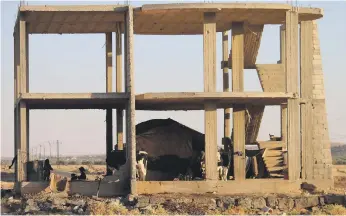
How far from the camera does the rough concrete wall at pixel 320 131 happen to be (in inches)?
1261

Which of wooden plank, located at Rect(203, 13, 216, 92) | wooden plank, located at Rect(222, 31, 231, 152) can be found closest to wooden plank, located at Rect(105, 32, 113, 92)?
wooden plank, located at Rect(222, 31, 231, 152)

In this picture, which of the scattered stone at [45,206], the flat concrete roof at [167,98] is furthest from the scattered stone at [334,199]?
the scattered stone at [45,206]

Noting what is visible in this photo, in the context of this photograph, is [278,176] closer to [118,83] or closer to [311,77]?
[311,77]

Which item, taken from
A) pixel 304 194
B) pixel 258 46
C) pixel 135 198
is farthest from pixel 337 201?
pixel 258 46

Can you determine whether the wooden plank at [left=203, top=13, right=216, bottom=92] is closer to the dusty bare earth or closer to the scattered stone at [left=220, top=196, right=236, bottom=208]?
the dusty bare earth

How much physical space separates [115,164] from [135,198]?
250 inches

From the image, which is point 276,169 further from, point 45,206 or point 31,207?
point 31,207

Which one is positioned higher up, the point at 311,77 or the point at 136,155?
the point at 311,77

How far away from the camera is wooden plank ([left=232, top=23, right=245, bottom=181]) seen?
31016mm

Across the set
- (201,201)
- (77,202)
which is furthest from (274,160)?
(77,202)

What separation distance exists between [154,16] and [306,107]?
6.67 metres

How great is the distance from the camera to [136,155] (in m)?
31.0

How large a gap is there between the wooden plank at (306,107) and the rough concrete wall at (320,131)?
53 cm

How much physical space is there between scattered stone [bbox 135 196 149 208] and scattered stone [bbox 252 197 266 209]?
11.6 ft
